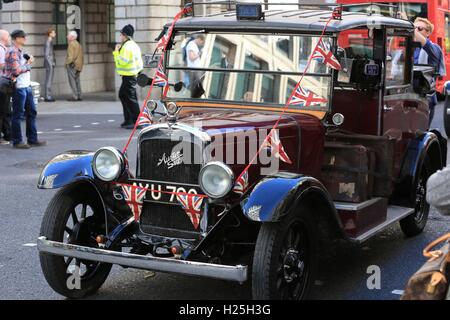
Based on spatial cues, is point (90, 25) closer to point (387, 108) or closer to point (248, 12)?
point (387, 108)

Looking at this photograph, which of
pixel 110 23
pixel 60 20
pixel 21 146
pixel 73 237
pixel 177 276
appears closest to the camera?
pixel 73 237

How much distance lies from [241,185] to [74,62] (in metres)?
17.6

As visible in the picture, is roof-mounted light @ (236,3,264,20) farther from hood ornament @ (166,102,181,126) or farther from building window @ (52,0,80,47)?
building window @ (52,0,80,47)

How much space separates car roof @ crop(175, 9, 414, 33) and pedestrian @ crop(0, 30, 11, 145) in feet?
24.2

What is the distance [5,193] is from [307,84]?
4.73 meters

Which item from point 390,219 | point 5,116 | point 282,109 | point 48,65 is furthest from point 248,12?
point 48,65

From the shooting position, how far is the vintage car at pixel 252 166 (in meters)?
4.66

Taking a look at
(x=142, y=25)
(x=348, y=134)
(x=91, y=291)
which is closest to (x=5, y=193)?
(x=91, y=291)

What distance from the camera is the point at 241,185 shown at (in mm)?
4789

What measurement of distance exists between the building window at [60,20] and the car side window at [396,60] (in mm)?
18132

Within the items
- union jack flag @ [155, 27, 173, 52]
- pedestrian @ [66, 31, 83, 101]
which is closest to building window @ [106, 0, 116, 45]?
pedestrian @ [66, 31, 83, 101]

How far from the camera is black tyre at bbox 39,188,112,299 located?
504 centimetres

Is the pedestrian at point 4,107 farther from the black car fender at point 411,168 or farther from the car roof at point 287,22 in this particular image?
the black car fender at point 411,168

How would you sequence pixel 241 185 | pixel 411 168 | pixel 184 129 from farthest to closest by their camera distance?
pixel 411 168 < pixel 184 129 < pixel 241 185
